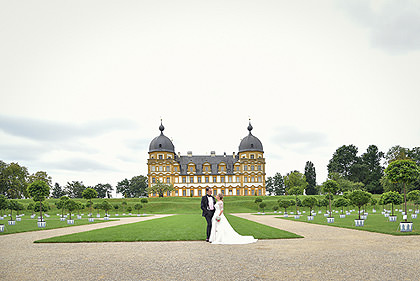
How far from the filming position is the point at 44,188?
98.9 feet

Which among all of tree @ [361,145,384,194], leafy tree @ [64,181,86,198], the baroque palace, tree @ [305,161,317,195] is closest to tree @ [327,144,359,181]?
tree @ [361,145,384,194]

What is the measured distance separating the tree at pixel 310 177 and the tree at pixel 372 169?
1288 centimetres

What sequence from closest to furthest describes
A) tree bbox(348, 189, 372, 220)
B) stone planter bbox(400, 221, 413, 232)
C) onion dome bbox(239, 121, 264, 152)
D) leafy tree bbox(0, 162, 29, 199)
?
stone planter bbox(400, 221, 413, 232)
tree bbox(348, 189, 372, 220)
leafy tree bbox(0, 162, 29, 199)
onion dome bbox(239, 121, 264, 152)

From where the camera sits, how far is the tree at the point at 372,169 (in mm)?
89750

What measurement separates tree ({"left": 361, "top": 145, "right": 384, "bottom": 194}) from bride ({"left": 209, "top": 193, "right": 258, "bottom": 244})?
84504 millimetres

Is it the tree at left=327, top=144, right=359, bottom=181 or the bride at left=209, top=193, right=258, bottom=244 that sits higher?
the tree at left=327, top=144, right=359, bottom=181

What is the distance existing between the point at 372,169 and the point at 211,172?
1727 inches

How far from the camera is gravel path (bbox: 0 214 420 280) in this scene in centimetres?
850

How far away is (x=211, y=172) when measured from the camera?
9650 cm

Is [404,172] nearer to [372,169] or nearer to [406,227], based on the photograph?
[406,227]

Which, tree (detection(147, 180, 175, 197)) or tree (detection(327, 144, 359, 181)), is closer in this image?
tree (detection(147, 180, 175, 197))

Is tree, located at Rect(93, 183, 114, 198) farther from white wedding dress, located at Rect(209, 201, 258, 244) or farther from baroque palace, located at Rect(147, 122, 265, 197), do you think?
white wedding dress, located at Rect(209, 201, 258, 244)

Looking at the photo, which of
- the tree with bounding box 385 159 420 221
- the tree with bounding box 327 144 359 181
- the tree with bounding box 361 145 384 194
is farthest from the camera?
the tree with bounding box 327 144 359 181

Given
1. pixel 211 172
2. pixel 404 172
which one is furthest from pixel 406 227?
pixel 211 172
